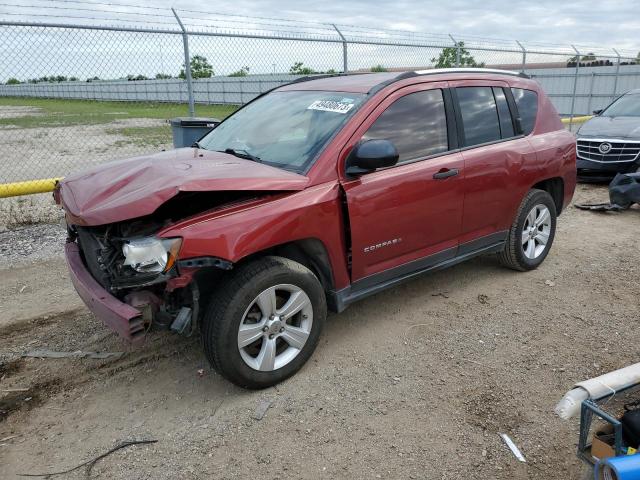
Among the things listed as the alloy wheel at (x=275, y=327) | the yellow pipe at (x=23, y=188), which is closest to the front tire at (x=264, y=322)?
the alloy wheel at (x=275, y=327)

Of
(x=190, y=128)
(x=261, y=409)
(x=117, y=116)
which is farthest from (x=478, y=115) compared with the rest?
(x=117, y=116)

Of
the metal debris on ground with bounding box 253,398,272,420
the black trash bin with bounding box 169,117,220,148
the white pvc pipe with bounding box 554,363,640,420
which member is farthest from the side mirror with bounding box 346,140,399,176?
the black trash bin with bounding box 169,117,220,148

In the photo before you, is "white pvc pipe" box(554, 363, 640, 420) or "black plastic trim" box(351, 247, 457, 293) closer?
"white pvc pipe" box(554, 363, 640, 420)

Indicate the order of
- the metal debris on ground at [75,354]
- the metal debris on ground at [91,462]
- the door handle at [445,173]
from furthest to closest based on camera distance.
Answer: the door handle at [445,173], the metal debris on ground at [75,354], the metal debris on ground at [91,462]

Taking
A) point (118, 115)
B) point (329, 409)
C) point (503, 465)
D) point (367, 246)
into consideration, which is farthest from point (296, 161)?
point (118, 115)

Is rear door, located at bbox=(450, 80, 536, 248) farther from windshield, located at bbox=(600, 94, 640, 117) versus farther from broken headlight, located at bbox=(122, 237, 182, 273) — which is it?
windshield, located at bbox=(600, 94, 640, 117)

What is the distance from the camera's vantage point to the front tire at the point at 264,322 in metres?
2.99

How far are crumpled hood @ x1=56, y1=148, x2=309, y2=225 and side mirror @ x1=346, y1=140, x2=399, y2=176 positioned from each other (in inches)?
13.5

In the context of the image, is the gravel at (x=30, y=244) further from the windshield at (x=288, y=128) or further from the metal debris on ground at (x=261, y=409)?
the metal debris on ground at (x=261, y=409)

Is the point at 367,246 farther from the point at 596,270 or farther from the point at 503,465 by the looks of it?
the point at 596,270

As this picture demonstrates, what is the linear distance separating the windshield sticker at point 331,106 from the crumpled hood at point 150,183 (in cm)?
68

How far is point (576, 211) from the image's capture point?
7.60 m

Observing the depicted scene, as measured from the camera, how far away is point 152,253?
9.29 feet

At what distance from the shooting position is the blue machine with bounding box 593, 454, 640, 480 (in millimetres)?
1752
